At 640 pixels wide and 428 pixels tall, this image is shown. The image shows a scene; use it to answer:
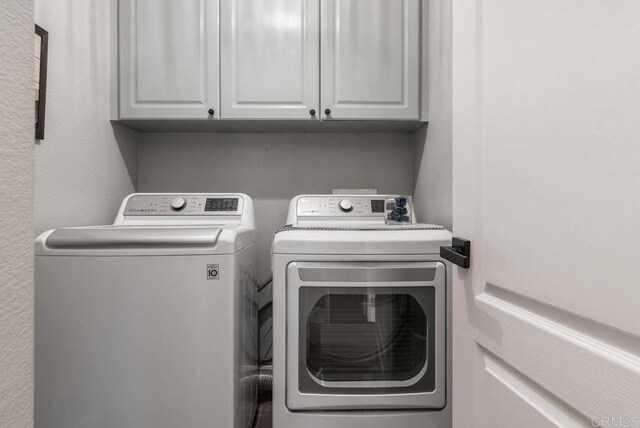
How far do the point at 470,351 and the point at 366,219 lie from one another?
0.95 metres

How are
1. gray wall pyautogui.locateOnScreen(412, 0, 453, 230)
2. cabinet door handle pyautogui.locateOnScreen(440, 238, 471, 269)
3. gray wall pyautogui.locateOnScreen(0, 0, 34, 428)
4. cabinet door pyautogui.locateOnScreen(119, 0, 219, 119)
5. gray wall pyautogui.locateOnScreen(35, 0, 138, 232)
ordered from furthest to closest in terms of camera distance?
cabinet door pyautogui.locateOnScreen(119, 0, 219, 119) < gray wall pyautogui.locateOnScreen(412, 0, 453, 230) < gray wall pyautogui.locateOnScreen(35, 0, 138, 232) < cabinet door handle pyautogui.locateOnScreen(440, 238, 471, 269) < gray wall pyautogui.locateOnScreen(0, 0, 34, 428)

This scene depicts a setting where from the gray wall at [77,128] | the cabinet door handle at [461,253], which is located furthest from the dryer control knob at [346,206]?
the gray wall at [77,128]

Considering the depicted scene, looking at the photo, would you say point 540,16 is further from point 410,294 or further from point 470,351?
point 410,294

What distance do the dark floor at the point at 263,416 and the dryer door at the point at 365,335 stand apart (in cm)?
47

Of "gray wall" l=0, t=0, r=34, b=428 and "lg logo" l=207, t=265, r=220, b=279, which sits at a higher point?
"gray wall" l=0, t=0, r=34, b=428

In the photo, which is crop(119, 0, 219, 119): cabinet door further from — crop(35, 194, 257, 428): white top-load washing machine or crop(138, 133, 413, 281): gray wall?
→ crop(35, 194, 257, 428): white top-load washing machine

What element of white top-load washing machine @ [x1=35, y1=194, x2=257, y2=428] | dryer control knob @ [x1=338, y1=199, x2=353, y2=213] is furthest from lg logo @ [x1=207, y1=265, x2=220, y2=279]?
dryer control knob @ [x1=338, y1=199, x2=353, y2=213]

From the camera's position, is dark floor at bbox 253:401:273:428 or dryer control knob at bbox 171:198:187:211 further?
dryer control knob at bbox 171:198:187:211

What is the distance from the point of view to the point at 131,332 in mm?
1018

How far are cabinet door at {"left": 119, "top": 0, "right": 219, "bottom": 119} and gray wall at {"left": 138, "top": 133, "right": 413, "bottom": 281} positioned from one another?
0.34 metres

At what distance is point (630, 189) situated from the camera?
1.25ft

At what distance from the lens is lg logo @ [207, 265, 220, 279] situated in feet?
3.42

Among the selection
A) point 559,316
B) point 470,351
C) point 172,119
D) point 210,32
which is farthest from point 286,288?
point 210,32

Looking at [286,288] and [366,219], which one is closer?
[286,288]
